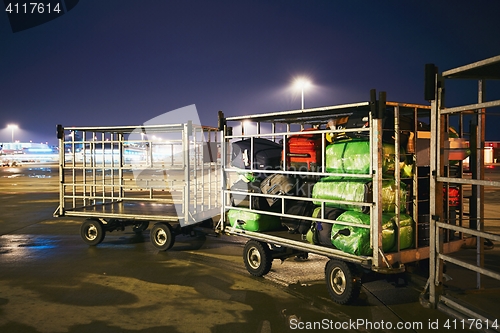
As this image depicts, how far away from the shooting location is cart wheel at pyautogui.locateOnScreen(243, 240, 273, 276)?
7.18m

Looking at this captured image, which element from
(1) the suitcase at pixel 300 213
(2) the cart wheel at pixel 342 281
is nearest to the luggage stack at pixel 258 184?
(1) the suitcase at pixel 300 213

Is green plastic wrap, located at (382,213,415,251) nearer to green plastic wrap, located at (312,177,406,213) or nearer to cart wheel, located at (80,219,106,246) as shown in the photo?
green plastic wrap, located at (312,177,406,213)

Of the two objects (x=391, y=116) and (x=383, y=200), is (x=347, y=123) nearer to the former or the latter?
(x=391, y=116)

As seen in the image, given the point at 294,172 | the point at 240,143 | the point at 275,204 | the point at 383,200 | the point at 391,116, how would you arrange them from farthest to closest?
the point at 240,143, the point at 275,204, the point at 294,172, the point at 391,116, the point at 383,200

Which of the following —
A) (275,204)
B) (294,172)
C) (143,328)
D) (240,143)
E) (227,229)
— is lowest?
(143,328)

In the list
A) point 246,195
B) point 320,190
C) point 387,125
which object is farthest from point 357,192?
point 246,195

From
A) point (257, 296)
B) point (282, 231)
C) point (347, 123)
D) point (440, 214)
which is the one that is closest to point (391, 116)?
point (347, 123)

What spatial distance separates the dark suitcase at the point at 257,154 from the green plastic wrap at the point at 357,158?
4.61 feet

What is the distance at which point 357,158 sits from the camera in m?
5.82

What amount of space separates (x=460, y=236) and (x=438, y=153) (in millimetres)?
2196

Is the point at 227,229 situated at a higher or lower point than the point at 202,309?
higher

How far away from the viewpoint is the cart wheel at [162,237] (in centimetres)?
930

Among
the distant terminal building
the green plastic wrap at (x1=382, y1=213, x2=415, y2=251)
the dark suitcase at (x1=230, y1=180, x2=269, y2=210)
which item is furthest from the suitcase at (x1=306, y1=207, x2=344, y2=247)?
the distant terminal building

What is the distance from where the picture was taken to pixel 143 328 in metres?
5.12
